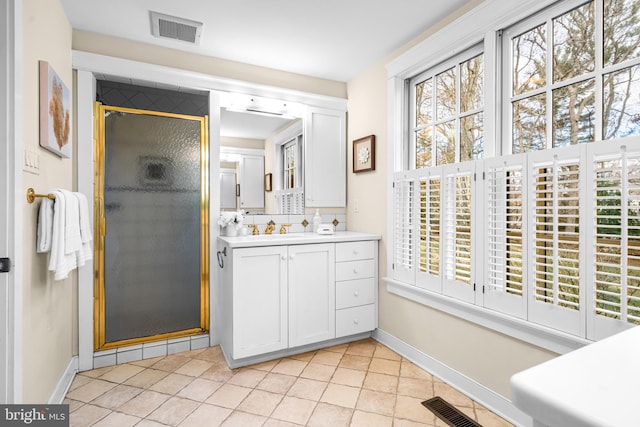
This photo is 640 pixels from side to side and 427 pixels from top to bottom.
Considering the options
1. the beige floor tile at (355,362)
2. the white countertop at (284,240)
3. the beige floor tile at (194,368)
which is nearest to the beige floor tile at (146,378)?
the beige floor tile at (194,368)

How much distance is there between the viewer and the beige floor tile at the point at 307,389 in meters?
2.03

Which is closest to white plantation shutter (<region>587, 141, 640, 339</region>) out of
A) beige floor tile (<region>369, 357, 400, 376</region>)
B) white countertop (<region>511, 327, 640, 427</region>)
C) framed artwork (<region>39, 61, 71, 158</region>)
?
white countertop (<region>511, 327, 640, 427</region>)

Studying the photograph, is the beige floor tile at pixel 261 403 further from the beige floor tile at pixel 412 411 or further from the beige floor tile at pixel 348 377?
the beige floor tile at pixel 412 411

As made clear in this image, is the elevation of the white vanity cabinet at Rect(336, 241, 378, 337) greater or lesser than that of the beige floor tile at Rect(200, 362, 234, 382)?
greater

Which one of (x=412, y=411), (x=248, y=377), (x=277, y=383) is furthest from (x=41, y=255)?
(x=412, y=411)

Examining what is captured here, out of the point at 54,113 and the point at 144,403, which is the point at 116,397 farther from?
the point at 54,113

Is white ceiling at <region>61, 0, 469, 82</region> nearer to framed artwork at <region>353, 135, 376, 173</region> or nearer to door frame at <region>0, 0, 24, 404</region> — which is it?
framed artwork at <region>353, 135, 376, 173</region>

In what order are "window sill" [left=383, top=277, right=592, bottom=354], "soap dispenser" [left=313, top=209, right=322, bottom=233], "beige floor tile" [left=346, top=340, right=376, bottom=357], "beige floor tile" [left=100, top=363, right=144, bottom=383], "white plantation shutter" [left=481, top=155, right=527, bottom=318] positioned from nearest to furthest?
"window sill" [left=383, top=277, right=592, bottom=354] → "white plantation shutter" [left=481, top=155, right=527, bottom=318] → "beige floor tile" [left=100, top=363, right=144, bottom=383] → "beige floor tile" [left=346, top=340, right=376, bottom=357] → "soap dispenser" [left=313, top=209, right=322, bottom=233]

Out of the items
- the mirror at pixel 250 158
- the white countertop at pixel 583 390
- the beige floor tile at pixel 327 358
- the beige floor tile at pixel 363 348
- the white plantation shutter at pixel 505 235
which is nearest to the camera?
the white countertop at pixel 583 390

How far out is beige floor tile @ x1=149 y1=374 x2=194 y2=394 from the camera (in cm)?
210

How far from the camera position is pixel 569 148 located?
153 centimetres

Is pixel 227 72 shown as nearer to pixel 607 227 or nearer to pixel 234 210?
pixel 234 210

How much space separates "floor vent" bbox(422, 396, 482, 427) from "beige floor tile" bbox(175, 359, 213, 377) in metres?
1.50

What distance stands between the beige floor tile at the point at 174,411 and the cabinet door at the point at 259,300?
43 cm
